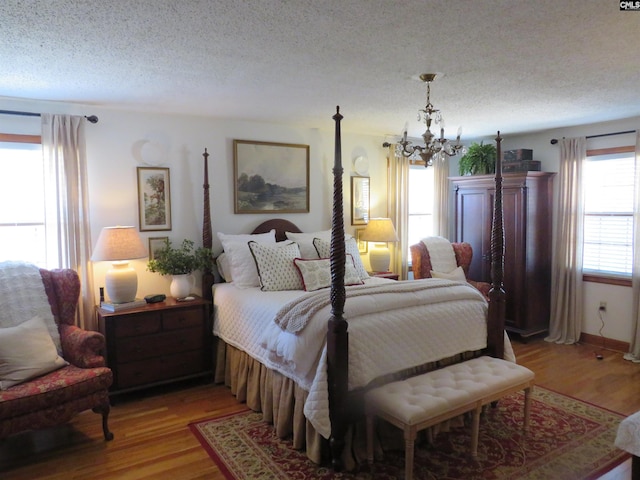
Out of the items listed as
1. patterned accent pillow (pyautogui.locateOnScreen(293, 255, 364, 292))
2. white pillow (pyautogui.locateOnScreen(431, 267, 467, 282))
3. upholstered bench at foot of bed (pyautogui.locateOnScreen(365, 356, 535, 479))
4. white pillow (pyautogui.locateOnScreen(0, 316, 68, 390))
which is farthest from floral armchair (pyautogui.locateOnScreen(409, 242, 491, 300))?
white pillow (pyautogui.locateOnScreen(0, 316, 68, 390))

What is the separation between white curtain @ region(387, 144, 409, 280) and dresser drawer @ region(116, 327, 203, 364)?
263 cm

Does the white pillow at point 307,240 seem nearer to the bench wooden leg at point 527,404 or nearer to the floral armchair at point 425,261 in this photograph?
the floral armchair at point 425,261

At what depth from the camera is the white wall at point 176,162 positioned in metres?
3.82

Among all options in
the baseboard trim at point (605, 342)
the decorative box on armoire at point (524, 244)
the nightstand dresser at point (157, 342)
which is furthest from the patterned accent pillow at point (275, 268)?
the baseboard trim at point (605, 342)

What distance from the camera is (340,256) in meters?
2.58

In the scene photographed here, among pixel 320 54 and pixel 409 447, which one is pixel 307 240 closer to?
pixel 320 54

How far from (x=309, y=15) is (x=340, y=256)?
1.25 meters

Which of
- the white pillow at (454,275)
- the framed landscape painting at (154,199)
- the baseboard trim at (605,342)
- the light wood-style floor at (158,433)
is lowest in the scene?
the light wood-style floor at (158,433)

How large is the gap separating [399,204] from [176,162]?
2.67 metres

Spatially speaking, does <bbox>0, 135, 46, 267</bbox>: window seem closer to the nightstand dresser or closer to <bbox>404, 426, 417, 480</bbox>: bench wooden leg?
the nightstand dresser

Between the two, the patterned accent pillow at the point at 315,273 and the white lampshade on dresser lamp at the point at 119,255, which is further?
the patterned accent pillow at the point at 315,273

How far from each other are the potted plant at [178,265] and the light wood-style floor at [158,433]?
0.85 metres

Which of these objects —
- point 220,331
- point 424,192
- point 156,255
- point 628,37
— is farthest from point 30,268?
point 424,192

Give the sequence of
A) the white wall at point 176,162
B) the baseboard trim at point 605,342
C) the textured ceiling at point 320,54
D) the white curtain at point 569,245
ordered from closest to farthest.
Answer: the textured ceiling at point 320,54, the white wall at point 176,162, the baseboard trim at point 605,342, the white curtain at point 569,245
